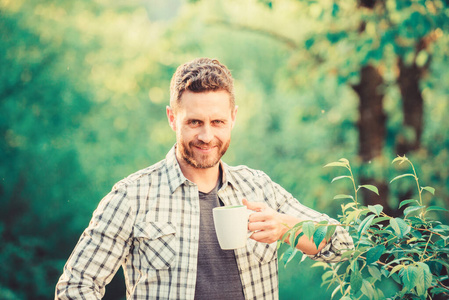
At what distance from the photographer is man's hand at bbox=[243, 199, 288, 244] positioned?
4.31 feet

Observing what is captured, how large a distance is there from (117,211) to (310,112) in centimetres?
367

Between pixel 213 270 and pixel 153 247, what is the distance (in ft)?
0.65

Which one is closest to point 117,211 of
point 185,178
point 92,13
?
point 185,178

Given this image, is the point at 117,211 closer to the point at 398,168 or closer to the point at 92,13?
the point at 398,168

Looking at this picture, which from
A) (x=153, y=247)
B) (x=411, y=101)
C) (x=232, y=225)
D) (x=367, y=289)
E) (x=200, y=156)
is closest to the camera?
(x=367, y=289)

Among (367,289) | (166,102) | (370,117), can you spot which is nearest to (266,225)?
(367,289)

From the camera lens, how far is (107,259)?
4.46 ft

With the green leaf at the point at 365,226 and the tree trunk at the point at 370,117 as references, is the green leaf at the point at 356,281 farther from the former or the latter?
the tree trunk at the point at 370,117

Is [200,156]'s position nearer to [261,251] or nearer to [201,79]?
[201,79]

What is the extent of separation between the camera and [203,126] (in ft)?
4.97

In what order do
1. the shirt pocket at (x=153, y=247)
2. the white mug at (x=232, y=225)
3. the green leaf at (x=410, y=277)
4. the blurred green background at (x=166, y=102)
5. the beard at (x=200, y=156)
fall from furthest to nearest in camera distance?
the blurred green background at (x=166, y=102) < the beard at (x=200, y=156) < the shirt pocket at (x=153, y=247) < the white mug at (x=232, y=225) < the green leaf at (x=410, y=277)

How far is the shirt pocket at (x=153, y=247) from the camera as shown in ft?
4.68

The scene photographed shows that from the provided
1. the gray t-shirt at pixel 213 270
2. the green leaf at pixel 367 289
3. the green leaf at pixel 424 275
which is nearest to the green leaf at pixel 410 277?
the green leaf at pixel 424 275

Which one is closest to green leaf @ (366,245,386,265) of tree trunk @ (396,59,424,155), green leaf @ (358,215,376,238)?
green leaf @ (358,215,376,238)
